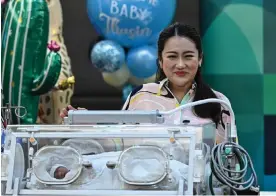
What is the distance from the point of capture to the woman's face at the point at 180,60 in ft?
6.42

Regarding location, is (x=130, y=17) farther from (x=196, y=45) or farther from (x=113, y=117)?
(x=113, y=117)

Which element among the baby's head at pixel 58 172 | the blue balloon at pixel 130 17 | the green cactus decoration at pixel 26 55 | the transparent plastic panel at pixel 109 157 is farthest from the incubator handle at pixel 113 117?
the blue balloon at pixel 130 17

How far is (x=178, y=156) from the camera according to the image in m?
1.44

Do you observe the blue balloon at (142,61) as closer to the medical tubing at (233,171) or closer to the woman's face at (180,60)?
Answer: the woman's face at (180,60)

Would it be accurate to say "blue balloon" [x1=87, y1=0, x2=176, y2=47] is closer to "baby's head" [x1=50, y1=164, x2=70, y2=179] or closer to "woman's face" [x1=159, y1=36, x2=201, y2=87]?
"woman's face" [x1=159, y1=36, x2=201, y2=87]

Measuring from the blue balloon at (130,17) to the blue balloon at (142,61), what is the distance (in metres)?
0.06

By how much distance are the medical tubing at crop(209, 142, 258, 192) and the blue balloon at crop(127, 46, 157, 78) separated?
8.58 feet

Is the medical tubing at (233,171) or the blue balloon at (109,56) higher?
the blue balloon at (109,56)

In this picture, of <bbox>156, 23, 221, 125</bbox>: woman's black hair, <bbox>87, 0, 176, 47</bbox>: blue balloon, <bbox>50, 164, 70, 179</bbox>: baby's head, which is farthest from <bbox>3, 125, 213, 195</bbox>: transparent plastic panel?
<bbox>87, 0, 176, 47</bbox>: blue balloon

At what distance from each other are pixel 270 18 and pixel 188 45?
2249 millimetres

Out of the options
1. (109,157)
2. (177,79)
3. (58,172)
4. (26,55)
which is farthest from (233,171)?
(26,55)

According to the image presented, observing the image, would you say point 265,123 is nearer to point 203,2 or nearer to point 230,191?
point 203,2

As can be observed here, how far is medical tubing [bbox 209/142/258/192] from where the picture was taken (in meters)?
1.40

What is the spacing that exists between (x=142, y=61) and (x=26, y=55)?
29.3 inches
